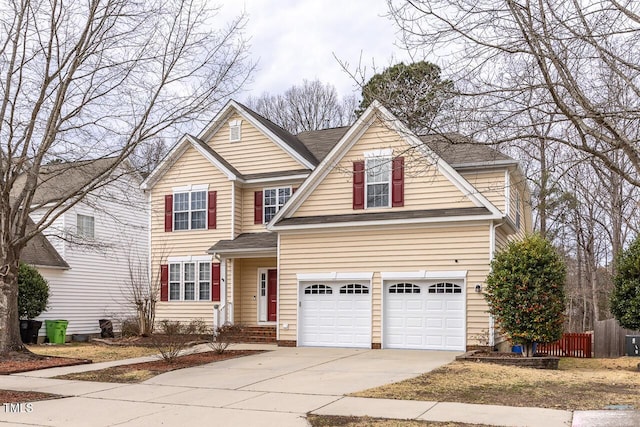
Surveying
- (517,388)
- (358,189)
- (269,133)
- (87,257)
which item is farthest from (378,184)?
(87,257)

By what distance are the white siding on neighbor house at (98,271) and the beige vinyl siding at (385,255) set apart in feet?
27.2

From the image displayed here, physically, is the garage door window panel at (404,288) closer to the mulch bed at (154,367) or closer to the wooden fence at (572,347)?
the mulch bed at (154,367)

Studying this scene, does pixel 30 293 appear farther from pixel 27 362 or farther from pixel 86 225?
pixel 27 362

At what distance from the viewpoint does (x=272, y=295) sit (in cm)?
2227

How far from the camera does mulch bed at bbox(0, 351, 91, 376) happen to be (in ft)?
47.8

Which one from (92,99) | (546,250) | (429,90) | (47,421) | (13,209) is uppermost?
(92,99)

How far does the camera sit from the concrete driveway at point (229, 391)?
9.09 meters

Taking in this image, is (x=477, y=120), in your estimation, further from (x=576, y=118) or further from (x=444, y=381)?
(x=444, y=381)

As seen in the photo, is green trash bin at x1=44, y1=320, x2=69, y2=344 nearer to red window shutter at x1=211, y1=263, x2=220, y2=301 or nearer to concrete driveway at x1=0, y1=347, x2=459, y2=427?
red window shutter at x1=211, y1=263, x2=220, y2=301

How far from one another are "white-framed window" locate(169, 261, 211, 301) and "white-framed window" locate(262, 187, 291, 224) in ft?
9.00

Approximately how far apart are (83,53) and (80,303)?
1449cm

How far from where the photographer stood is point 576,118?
7559mm

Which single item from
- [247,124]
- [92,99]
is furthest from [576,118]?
[247,124]

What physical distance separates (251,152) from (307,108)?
804 inches
